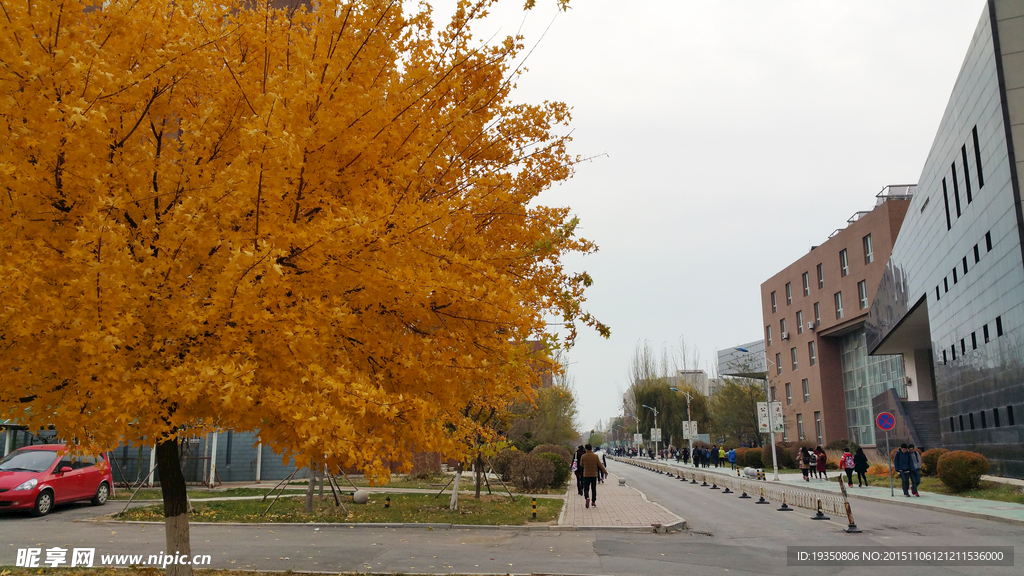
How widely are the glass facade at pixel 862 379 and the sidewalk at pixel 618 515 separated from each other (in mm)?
36082

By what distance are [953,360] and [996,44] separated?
549 inches

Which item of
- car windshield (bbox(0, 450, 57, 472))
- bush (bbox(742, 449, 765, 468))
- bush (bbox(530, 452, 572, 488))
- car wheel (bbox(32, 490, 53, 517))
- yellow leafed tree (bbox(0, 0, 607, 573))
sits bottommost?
bush (bbox(742, 449, 765, 468))

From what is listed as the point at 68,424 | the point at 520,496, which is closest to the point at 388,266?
the point at 68,424

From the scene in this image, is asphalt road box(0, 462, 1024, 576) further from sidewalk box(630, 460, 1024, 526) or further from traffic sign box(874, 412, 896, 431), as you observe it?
traffic sign box(874, 412, 896, 431)

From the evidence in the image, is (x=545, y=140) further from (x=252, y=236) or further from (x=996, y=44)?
(x=996, y=44)

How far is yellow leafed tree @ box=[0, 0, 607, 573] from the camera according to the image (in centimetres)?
457

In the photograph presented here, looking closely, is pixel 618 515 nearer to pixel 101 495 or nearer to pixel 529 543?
pixel 529 543

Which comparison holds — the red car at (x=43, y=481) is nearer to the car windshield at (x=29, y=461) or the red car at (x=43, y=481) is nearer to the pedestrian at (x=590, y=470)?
the car windshield at (x=29, y=461)

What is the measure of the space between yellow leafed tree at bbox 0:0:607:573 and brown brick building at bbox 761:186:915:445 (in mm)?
48422

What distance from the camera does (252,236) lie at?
4961 mm

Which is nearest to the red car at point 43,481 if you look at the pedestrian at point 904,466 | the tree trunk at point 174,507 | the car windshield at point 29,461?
Answer: the car windshield at point 29,461

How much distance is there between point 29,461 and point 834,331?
55.2m

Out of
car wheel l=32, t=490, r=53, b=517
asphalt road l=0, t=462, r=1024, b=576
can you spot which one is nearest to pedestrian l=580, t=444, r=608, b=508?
asphalt road l=0, t=462, r=1024, b=576

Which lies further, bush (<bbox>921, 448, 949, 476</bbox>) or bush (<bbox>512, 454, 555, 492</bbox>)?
bush (<bbox>921, 448, 949, 476</bbox>)
